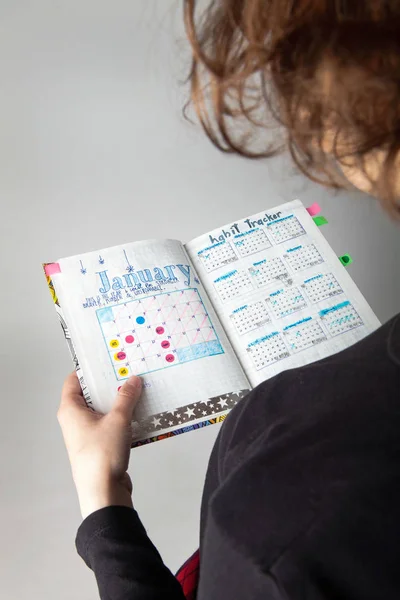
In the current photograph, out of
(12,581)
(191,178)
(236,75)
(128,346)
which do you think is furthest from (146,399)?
(191,178)

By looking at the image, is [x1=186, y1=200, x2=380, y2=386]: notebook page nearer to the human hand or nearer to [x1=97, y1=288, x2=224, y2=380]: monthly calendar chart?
[x1=97, y1=288, x2=224, y2=380]: monthly calendar chart

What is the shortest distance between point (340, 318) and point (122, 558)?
15.9 inches

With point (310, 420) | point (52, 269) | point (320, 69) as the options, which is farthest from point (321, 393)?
point (52, 269)

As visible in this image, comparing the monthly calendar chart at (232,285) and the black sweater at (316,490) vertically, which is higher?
the monthly calendar chart at (232,285)

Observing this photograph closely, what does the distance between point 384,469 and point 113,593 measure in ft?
0.95

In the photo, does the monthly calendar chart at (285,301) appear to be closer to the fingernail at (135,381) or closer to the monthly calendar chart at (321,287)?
the monthly calendar chart at (321,287)

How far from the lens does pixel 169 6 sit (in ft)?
4.42

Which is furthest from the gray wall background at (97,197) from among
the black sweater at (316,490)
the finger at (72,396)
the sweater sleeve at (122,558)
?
the black sweater at (316,490)

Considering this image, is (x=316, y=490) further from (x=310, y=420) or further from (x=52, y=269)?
(x=52, y=269)

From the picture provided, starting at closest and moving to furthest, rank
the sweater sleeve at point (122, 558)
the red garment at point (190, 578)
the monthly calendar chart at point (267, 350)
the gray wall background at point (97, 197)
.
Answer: the sweater sleeve at point (122, 558) < the red garment at point (190, 578) < the monthly calendar chart at point (267, 350) < the gray wall background at point (97, 197)

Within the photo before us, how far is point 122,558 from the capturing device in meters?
0.52

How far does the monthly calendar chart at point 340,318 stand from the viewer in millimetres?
756

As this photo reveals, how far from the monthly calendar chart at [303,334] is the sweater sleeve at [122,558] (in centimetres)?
29

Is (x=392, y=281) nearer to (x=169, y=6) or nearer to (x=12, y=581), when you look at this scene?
(x=169, y=6)
